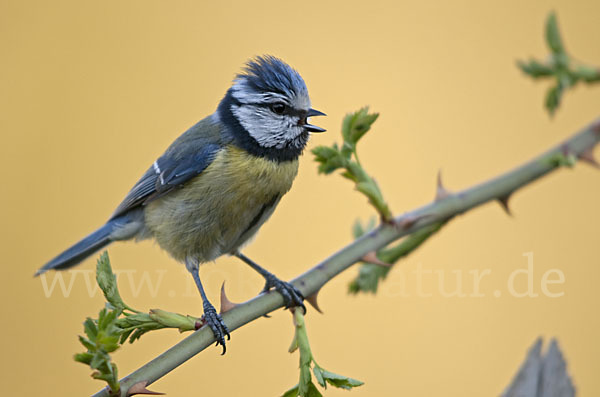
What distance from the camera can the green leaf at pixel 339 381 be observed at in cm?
71

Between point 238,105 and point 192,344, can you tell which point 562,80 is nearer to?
point 192,344

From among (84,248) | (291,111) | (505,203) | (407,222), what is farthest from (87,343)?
(84,248)

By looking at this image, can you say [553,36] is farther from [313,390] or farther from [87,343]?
[87,343]

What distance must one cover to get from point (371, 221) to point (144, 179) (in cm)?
61

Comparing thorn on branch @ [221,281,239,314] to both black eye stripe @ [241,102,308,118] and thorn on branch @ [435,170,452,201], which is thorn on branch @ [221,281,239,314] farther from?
black eye stripe @ [241,102,308,118]

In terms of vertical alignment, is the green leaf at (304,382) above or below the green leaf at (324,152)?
below

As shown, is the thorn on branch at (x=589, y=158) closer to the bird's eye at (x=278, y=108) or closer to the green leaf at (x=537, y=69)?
the green leaf at (x=537, y=69)

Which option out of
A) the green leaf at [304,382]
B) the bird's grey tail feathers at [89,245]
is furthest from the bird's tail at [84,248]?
the green leaf at [304,382]

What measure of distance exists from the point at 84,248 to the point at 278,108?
0.64m

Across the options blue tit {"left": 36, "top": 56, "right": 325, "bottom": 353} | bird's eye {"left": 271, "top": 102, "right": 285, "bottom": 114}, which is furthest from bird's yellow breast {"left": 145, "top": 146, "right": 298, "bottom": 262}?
bird's eye {"left": 271, "top": 102, "right": 285, "bottom": 114}

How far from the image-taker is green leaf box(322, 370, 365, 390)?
2.34 ft

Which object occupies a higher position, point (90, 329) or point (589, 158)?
point (90, 329)

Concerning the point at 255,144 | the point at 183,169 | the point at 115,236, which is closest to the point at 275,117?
the point at 255,144

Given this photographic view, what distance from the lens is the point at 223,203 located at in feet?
4.00
